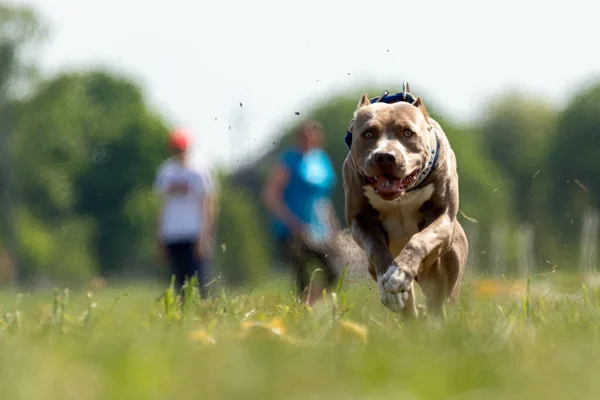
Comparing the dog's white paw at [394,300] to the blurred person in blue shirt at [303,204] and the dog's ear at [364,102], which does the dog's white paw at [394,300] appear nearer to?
the dog's ear at [364,102]

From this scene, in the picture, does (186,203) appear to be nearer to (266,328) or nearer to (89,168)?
(266,328)

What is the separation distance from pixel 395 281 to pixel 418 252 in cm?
24

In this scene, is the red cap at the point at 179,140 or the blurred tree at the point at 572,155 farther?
the blurred tree at the point at 572,155

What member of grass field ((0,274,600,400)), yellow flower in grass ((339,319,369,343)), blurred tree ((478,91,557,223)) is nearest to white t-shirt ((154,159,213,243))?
grass field ((0,274,600,400))

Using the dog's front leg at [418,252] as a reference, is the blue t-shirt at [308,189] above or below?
below

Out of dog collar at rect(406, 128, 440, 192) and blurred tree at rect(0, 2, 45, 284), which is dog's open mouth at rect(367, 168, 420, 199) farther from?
blurred tree at rect(0, 2, 45, 284)

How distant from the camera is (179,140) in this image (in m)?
9.62

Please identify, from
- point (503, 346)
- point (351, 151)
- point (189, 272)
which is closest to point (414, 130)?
point (351, 151)

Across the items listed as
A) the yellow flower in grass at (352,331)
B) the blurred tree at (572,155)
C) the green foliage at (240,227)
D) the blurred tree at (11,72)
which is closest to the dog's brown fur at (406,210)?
the yellow flower in grass at (352,331)

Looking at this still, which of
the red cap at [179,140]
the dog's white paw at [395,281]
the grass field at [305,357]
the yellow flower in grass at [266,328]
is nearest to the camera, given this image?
the grass field at [305,357]

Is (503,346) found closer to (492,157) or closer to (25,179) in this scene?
(25,179)

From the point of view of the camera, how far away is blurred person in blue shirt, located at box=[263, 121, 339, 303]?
30.7 ft

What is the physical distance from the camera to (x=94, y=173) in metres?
62.3

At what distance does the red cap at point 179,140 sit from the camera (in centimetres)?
960
